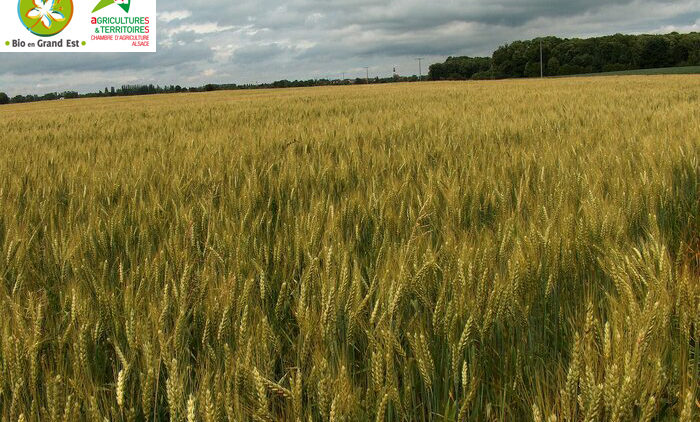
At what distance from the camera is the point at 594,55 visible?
7281 cm

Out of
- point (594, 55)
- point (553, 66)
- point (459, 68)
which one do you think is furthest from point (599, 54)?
point (459, 68)

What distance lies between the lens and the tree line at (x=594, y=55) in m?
70.4

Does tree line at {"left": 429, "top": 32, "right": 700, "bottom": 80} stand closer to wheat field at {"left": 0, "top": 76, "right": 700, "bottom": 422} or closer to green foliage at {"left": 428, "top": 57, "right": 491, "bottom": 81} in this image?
green foliage at {"left": 428, "top": 57, "right": 491, "bottom": 81}

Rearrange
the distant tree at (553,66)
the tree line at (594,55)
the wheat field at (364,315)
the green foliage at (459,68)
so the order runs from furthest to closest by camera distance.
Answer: the green foliage at (459,68) < the distant tree at (553,66) < the tree line at (594,55) < the wheat field at (364,315)

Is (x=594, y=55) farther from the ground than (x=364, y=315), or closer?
farther from the ground

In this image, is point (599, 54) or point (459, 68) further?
point (459, 68)

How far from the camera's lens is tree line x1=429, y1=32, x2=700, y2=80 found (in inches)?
2773

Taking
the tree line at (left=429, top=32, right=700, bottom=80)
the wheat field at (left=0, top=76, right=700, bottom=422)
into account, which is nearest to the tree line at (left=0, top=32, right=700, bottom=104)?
the tree line at (left=429, top=32, right=700, bottom=80)

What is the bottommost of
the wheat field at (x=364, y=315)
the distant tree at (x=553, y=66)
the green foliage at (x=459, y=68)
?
the wheat field at (x=364, y=315)

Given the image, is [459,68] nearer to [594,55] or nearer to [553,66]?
[553,66]

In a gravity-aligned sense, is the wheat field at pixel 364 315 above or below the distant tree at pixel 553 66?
below

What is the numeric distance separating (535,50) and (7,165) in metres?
81.2

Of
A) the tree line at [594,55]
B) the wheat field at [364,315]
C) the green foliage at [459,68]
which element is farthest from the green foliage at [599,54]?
the wheat field at [364,315]

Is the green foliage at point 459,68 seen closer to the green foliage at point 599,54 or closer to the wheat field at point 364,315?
the green foliage at point 599,54
